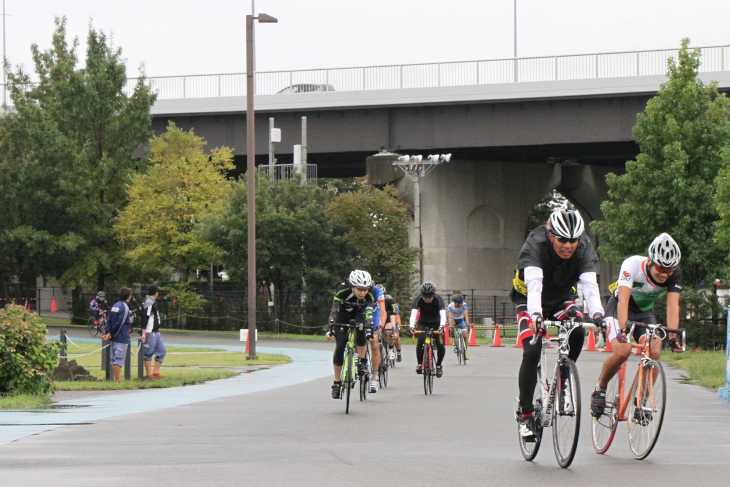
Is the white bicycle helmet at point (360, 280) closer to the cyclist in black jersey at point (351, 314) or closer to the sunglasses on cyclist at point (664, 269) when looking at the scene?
the cyclist in black jersey at point (351, 314)

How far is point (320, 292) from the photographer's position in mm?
46250

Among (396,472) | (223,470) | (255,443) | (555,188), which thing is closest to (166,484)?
(223,470)

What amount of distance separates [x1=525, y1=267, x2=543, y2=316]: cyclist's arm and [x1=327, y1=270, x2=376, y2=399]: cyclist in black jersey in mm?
5587

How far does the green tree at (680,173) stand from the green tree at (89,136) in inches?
967

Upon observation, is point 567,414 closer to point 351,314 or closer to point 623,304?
point 623,304

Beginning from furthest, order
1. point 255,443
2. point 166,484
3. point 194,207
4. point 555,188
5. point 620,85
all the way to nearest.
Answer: point 555,188
point 194,207
point 620,85
point 255,443
point 166,484

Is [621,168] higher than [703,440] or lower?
higher

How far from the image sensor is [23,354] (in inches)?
587

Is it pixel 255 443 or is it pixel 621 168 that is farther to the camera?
pixel 621 168

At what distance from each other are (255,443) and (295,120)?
136 feet

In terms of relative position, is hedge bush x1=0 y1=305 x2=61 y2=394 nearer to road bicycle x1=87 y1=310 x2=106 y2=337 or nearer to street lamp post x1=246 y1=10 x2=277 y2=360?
street lamp post x1=246 y1=10 x2=277 y2=360

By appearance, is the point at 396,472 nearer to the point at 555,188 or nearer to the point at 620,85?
the point at 620,85

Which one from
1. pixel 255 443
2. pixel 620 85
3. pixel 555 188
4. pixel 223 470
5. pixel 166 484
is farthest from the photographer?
pixel 555 188

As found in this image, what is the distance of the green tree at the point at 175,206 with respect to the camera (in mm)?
47531
